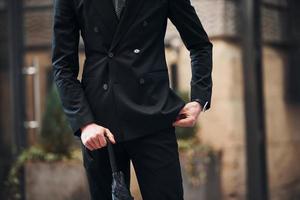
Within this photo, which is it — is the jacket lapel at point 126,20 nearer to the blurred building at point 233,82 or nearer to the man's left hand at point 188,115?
the man's left hand at point 188,115

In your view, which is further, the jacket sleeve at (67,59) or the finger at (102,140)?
the jacket sleeve at (67,59)

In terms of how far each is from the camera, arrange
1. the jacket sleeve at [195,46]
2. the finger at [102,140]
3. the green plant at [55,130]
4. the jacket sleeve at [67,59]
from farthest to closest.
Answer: the green plant at [55,130] → the jacket sleeve at [195,46] → the jacket sleeve at [67,59] → the finger at [102,140]

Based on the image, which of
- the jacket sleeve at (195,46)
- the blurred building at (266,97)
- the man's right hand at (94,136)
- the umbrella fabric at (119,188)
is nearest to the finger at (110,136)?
the man's right hand at (94,136)

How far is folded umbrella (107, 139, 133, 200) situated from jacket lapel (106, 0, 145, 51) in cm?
34

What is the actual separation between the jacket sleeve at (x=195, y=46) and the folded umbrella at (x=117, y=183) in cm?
34

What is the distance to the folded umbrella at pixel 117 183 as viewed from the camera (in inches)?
93.6

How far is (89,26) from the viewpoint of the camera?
8.25 ft

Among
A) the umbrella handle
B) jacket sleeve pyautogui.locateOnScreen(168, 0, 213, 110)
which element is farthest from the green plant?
the umbrella handle

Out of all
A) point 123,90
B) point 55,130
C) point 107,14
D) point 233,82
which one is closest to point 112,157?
point 123,90

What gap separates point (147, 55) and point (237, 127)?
3759 millimetres

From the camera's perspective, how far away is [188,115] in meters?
2.54

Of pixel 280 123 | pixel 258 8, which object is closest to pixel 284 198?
pixel 280 123

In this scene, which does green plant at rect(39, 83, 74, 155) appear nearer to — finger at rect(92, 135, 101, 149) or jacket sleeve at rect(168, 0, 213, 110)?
jacket sleeve at rect(168, 0, 213, 110)

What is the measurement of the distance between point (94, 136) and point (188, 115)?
0.35 metres
